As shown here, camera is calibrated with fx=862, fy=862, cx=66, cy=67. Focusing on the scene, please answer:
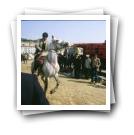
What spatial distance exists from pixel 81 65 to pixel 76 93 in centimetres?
36

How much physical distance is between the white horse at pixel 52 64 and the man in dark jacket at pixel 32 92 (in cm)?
9

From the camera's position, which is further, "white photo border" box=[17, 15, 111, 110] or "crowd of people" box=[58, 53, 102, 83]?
"crowd of people" box=[58, 53, 102, 83]

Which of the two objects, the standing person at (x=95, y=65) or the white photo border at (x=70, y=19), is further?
the standing person at (x=95, y=65)

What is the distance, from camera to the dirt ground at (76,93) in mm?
10898

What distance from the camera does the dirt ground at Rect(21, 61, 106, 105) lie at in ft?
35.8

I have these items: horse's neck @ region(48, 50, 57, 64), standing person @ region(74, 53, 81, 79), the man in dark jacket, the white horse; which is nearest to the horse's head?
the white horse

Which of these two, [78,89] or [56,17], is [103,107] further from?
[56,17]

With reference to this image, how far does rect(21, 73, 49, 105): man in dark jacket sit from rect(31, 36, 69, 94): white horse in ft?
0.30

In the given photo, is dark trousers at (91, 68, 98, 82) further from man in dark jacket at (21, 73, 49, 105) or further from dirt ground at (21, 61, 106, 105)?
man in dark jacket at (21, 73, 49, 105)

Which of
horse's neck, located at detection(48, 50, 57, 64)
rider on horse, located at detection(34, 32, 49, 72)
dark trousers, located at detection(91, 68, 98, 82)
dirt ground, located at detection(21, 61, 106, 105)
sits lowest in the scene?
dirt ground, located at detection(21, 61, 106, 105)

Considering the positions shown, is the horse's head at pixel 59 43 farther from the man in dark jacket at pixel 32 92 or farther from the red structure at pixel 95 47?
the man in dark jacket at pixel 32 92

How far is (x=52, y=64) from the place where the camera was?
10906mm

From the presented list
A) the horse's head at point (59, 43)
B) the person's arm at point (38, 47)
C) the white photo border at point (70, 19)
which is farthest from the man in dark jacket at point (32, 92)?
the horse's head at point (59, 43)

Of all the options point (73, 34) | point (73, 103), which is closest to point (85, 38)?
point (73, 34)
